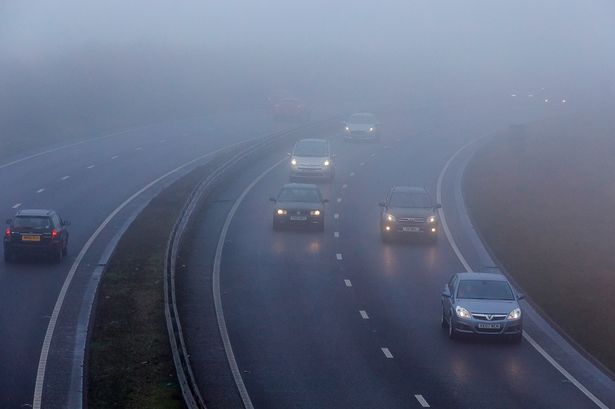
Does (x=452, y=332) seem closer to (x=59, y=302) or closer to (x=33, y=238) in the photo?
(x=59, y=302)

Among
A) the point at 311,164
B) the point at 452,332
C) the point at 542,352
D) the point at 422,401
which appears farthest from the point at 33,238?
the point at 311,164

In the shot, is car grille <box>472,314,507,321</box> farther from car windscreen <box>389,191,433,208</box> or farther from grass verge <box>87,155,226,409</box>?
car windscreen <box>389,191,433,208</box>

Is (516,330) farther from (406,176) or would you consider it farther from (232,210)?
(406,176)

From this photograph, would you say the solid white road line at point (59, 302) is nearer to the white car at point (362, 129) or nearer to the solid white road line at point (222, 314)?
the solid white road line at point (222, 314)

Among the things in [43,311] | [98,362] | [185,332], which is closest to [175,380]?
[98,362]

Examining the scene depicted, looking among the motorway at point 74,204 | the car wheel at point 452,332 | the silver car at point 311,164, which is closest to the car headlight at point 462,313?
the car wheel at point 452,332

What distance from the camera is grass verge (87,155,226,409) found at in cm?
1694

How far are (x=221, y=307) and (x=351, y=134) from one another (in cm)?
3924

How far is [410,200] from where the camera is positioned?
36.0 m

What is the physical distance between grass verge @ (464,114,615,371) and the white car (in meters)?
6.73

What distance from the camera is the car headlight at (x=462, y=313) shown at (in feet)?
73.5

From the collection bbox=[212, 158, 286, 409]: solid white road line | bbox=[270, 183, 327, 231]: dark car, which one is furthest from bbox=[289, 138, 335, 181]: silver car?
bbox=[270, 183, 327, 231]: dark car

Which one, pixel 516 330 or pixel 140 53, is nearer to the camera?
pixel 516 330

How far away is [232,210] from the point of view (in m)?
39.9
